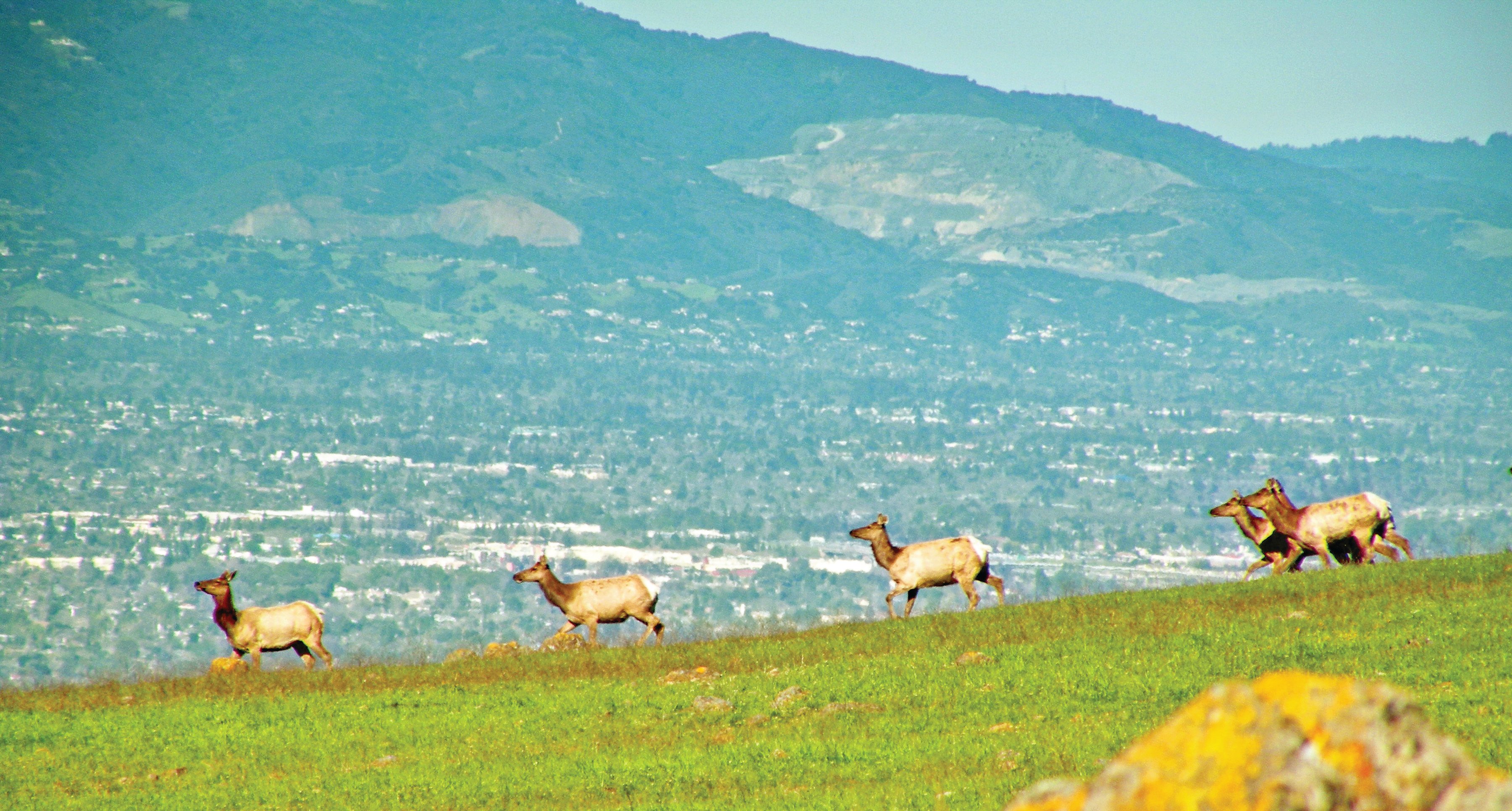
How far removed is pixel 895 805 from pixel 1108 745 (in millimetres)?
2741

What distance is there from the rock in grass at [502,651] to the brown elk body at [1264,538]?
45.6ft

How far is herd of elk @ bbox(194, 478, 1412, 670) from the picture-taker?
96.5ft

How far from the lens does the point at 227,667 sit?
28.0m

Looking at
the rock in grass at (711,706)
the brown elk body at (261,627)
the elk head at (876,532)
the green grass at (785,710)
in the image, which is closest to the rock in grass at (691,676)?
the green grass at (785,710)

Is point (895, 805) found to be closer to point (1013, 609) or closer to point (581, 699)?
point (581, 699)

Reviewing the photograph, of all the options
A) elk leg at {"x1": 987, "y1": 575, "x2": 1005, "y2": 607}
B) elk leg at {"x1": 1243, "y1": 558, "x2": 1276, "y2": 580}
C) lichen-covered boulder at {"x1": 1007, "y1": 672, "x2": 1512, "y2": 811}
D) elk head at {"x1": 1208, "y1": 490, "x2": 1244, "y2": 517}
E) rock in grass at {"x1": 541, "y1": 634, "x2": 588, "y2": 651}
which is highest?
lichen-covered boulder at {"x1": 1007, "y1": 672, "x2": 1512, "y2": 811}

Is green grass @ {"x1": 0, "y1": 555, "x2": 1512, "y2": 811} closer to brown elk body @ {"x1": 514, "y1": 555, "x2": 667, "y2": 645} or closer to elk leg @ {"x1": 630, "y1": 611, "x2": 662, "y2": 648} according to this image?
elk leg @ {"x1": 630, "y1": 611, "x2": 662, "y2": 648}

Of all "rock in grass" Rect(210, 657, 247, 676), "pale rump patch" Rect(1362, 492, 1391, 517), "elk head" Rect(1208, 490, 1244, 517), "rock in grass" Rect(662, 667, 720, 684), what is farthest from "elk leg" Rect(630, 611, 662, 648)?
"pale rump patch" Rect(1362, 492, 1391, 517)

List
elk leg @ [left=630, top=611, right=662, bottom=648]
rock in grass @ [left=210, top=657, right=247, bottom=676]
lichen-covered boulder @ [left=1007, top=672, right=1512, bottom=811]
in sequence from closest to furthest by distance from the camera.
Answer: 1. lichen-covered boulder @ [left=1007, top=672, right=1512, bottom=811]
2. rock in grass @ [left=210, top=657, right=247, bottom=676]
3. elk leg @ [left=630, top=611, right=662, bottom=648]

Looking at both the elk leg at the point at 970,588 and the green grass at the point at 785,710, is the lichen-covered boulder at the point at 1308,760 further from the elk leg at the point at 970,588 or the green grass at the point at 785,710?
the elk leg at the point at 970,588

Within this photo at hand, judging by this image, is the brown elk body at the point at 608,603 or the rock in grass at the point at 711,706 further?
the brown elk body at the point at 608,603

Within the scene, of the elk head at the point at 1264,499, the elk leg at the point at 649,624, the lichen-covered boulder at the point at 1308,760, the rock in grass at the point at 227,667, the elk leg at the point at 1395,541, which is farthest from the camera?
the elk leg at the point at 649,624

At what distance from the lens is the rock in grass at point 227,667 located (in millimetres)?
27078

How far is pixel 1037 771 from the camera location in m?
14.6
